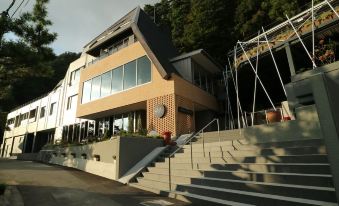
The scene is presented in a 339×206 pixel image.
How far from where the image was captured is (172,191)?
7590 millimetres

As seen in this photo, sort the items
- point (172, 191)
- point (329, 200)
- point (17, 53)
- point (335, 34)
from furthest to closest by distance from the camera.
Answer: point (335, 34) → point (17, 53) → point (172, 191) → point (329, 200)

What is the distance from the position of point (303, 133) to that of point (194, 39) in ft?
66.6

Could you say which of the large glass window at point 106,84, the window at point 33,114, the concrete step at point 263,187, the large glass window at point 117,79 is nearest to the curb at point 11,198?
the concrete step at point 263,187

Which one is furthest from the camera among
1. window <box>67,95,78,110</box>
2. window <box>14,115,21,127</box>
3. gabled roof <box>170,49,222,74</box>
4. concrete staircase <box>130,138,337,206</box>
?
window <box>14,115,21,127</box>

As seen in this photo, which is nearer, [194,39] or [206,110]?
[206,110]

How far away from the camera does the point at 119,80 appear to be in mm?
18328

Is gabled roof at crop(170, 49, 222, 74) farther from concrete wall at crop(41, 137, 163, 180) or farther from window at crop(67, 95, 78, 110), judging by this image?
window at crop(67, 95, 78, 110)

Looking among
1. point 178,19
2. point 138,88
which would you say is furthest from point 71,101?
point 178,19

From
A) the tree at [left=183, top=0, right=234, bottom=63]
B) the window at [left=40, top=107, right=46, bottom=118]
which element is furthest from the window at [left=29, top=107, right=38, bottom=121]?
the tree at [left=183, top=0, right=234, bottom=63]

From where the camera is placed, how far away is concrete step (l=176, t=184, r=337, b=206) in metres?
4.90

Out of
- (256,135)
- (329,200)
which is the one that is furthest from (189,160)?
(329,200)

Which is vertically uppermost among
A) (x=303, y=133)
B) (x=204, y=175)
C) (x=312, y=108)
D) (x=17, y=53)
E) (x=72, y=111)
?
(x=72, y=111)

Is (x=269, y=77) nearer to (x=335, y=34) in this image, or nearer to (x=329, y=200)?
(x=335, y=34)

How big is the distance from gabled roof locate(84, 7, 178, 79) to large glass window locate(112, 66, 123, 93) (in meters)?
3.22
